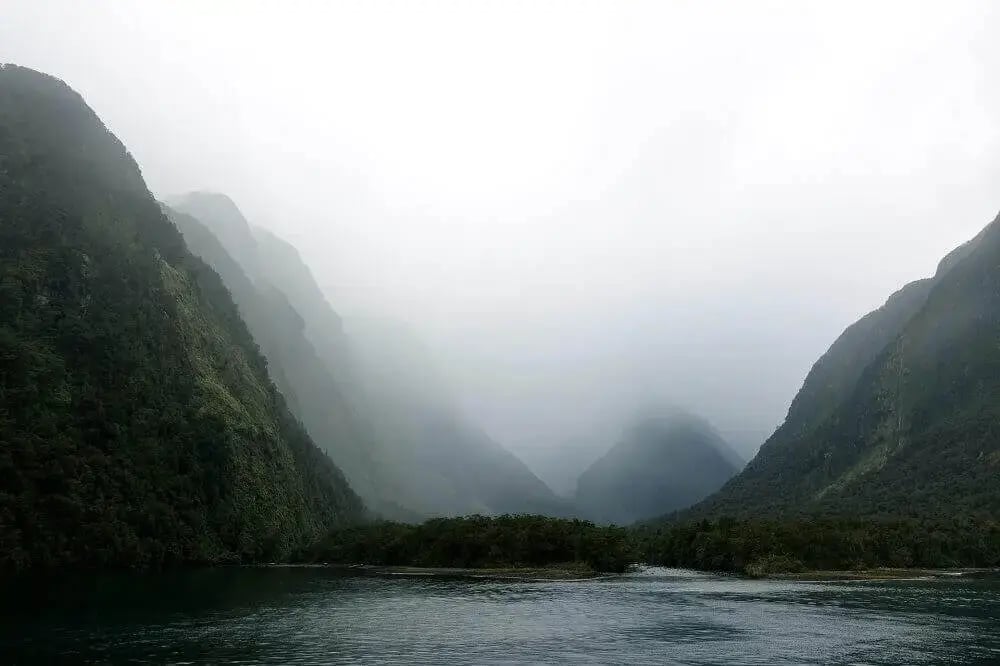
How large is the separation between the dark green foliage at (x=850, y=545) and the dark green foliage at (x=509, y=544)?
21.5m

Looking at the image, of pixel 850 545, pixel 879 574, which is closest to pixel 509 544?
pixel 850 545

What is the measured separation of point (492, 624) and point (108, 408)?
114 meters

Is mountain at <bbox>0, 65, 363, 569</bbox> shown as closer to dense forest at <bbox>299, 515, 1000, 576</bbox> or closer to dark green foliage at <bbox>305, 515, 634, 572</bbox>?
dark green foliage at <bbox>305, 515, 634, 572</bbox>

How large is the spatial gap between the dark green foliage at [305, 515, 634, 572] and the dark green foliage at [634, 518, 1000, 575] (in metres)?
21.5

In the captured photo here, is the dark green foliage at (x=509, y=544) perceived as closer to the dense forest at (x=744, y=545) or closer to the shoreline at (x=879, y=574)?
the dense forest at (x=744, y=545)

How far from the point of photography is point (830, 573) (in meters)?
132

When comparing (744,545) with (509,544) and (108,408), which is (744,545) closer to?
(509,544)

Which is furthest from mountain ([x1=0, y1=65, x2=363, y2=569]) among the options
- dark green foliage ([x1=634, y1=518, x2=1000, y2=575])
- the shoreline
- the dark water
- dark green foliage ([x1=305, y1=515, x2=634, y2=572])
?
the shoreline

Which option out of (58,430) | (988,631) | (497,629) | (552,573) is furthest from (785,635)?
(58,430)

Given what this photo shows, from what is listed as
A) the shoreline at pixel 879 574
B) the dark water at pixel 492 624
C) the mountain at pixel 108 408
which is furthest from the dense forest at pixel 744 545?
the mountain at pixel 108 408

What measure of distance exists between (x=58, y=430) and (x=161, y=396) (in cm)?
2821

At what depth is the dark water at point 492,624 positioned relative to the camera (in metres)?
52.8

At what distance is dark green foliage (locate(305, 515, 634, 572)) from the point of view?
14138cm

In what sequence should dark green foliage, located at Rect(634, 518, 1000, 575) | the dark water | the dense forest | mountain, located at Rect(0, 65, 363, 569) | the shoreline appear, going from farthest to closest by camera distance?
the dense forest
dark green foliage, located at Rect(634, 518, 1000, 575)
mountain, located at Rect(0, 65, 363, 569)
the shoreline
the dark water
